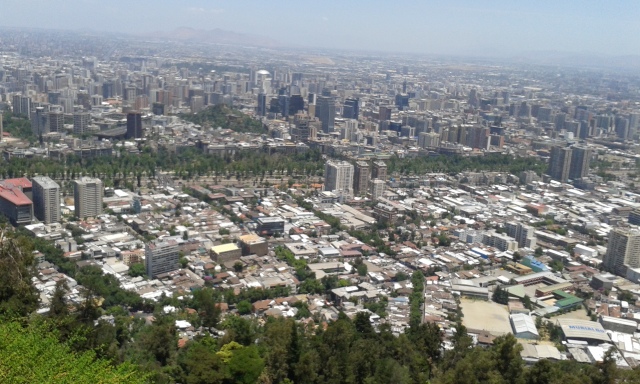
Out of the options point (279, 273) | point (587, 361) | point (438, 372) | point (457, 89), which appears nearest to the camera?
point (438, 372)

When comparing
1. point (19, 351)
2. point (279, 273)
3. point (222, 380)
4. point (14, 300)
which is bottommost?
point (279, 273)

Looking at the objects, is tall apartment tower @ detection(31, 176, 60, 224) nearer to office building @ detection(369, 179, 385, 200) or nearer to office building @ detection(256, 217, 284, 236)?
office building @ detection(256, 217, 284, 236)

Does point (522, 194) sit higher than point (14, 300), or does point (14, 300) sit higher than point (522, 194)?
point (14, 300)

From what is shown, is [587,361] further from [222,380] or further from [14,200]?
[14,200]

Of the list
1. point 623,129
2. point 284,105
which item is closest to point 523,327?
point 284,105

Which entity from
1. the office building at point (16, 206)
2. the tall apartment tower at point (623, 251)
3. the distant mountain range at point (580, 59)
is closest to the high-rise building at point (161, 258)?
the office building at point (16, 206)

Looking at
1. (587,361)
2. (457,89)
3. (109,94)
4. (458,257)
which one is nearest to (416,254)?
(458,257)

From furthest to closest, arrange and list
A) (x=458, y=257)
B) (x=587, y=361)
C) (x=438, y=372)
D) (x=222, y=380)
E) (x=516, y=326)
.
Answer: (x=458, y=257) → (x=516, y=326) → (x=587, y=361) → (x=438, y=372) → (x=222, y=380)

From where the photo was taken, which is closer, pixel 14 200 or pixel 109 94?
pixel 14 200
